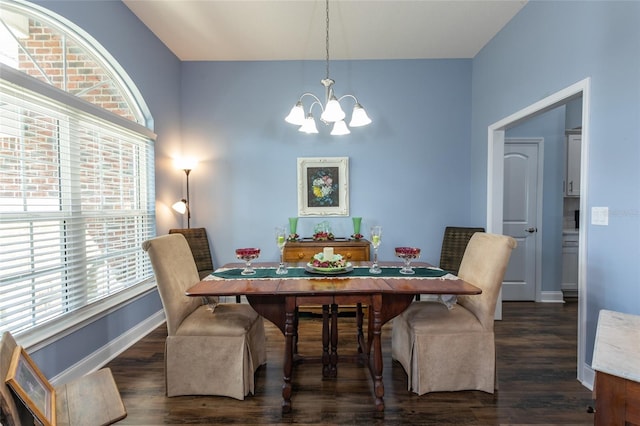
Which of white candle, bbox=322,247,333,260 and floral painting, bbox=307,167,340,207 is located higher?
floral painting, bbox=307,167,340,207

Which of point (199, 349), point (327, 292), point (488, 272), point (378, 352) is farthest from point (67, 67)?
point (488, 272)

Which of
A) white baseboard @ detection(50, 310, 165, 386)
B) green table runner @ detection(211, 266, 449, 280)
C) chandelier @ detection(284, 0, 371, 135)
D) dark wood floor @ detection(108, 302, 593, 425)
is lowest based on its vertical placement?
dark wood floor @ detection(108, 302, 593, 425)

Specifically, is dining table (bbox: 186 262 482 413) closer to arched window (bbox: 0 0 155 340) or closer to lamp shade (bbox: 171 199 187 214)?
arched window (bbox: 0 0 155 340)

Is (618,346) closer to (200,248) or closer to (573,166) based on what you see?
(200,248)

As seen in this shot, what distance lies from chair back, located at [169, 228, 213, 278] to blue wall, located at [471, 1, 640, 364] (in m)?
3.65

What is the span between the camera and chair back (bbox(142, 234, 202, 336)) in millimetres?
1946

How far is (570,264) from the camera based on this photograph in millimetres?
3998

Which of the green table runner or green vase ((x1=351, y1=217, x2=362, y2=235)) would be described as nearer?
the green table runner

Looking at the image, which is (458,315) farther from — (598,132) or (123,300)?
(123,300)

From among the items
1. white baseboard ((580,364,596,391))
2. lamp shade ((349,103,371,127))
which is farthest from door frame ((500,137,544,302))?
lamp shade ((349,103,371,127))

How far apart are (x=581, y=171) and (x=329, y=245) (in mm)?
2300

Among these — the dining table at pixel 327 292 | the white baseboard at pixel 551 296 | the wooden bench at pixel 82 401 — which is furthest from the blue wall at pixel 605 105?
the wooden bench at pixel 82 401

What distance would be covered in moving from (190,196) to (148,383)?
2.25 meters

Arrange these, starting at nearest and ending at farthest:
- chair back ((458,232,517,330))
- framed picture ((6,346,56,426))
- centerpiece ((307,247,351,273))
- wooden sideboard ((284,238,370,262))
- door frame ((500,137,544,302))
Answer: framed picture ((6,346,56,426))
chair back ((458,232,517,330))
centerpiece ((307,247,351,273))
wooden sideboard ((284,238,370,262))
door frame ((500,137,544,302))
